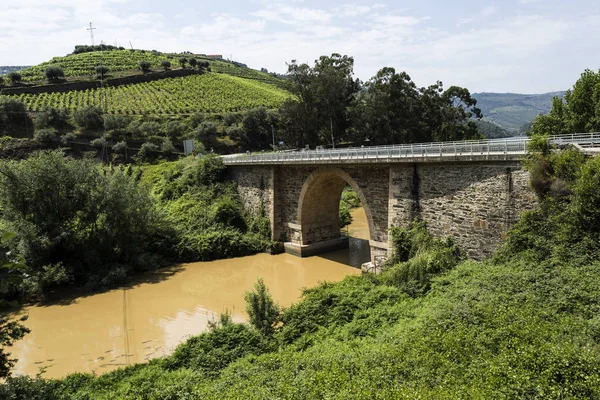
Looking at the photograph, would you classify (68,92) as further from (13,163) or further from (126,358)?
(126,358)

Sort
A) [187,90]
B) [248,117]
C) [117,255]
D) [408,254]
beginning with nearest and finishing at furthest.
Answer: [408,254], [117,255], [248,117], [187,90]

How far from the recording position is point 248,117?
53.1m

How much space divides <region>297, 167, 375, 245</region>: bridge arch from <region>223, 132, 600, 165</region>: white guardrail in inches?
70.2

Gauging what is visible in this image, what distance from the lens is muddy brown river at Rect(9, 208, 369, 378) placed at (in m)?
14.4

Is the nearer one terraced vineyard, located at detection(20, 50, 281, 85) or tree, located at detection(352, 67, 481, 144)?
tree, located at detection(352, 67, 481, 144)

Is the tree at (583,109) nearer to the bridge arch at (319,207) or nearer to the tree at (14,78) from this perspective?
the bridge arch at (319,207)

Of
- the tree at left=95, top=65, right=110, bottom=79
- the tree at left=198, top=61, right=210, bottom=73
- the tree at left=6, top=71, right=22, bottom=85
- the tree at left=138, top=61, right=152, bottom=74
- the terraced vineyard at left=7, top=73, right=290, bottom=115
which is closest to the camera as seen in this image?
the terraced vineyard at left=7, top=73, right=290, bottom=115

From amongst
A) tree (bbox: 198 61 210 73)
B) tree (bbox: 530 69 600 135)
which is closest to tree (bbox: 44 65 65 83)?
tree (bbox: 198 61 210 73)

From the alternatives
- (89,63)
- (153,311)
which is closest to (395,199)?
(153,311)

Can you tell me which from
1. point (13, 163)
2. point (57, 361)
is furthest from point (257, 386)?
point (13, 163)

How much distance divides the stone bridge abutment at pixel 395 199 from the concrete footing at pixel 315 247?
7 centimetres

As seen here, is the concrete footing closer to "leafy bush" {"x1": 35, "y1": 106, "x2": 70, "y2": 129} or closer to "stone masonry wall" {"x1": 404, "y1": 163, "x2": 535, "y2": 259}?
"stone masonry wall" {"x1": 404, "y1": 163, "x2": 535, "y2": 259}

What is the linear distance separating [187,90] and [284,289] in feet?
182

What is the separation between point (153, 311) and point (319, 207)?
12.0 m
